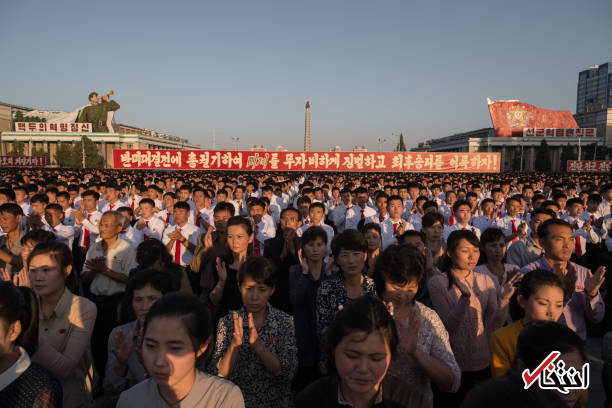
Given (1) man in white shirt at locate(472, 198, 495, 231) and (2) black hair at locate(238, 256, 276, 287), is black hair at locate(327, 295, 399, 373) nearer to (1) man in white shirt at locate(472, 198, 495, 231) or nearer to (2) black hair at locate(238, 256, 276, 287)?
(2) black hair at locate(238, 256, 276, 287)

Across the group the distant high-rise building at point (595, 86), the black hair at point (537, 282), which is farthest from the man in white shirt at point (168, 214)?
the distant high-rise building at point (595, 86)

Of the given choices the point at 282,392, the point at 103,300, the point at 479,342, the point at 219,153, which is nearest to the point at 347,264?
the point at 282,392

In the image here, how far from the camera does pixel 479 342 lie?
278 cm

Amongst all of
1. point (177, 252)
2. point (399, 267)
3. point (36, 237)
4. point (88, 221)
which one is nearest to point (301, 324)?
point (399, 267)

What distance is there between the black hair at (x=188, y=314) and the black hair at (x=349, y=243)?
1292mm

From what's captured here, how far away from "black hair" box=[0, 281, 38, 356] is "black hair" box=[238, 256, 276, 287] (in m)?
1.11

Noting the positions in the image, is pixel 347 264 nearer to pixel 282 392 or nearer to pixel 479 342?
pixel 282 392

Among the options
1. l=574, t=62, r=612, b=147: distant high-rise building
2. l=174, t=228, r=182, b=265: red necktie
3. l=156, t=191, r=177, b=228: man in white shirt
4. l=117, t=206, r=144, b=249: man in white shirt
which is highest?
l=574, t=62, r=612, b=147: distant high-rise building

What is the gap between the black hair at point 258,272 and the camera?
2393 millimetres

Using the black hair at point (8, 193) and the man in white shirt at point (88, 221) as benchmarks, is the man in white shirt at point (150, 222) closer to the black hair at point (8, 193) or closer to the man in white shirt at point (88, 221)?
the man in white shirt at point (88, 221)

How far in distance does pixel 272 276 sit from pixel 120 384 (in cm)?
120

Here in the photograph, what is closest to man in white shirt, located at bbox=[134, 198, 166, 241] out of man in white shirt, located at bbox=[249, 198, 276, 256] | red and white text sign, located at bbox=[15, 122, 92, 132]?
man in white shirt, located at bbox=[249, 198, 276, 256]

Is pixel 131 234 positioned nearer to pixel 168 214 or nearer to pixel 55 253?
pixel 168 214

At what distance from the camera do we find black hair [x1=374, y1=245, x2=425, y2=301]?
2.29m
